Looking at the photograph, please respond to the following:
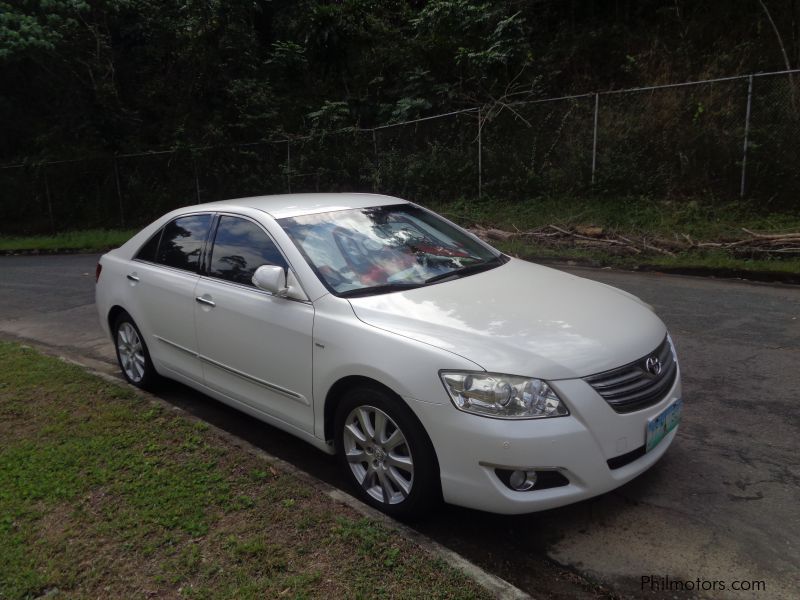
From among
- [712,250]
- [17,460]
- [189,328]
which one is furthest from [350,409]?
[712,250]

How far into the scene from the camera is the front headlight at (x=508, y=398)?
2840 millimetres

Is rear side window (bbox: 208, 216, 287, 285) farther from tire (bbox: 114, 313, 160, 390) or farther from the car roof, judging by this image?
tire (bbox: 114, 313, 160, 390)

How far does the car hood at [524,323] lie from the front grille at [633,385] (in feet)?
0.13

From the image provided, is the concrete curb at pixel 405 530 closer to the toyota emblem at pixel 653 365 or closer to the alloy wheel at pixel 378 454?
the alloy wheel at pixel 378 454

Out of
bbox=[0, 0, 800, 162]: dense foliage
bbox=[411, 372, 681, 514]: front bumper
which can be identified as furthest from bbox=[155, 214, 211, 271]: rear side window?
bbox=[0, 0, 800, 162]: dense foliage

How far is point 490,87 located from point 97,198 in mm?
12865

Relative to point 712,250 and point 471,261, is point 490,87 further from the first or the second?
point 471,261

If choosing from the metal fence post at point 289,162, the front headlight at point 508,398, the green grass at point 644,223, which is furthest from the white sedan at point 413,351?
the metal fence post at point 289,162

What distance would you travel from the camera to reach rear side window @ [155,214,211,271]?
4.69 m

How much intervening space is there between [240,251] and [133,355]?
178 centimetres

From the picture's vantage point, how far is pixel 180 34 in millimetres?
19844

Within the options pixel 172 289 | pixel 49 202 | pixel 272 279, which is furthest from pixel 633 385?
pixel 49 202

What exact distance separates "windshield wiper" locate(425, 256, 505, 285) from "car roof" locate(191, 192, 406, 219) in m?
0.87

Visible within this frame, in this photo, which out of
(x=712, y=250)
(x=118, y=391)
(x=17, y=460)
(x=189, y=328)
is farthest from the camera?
(x=712, y=250)
